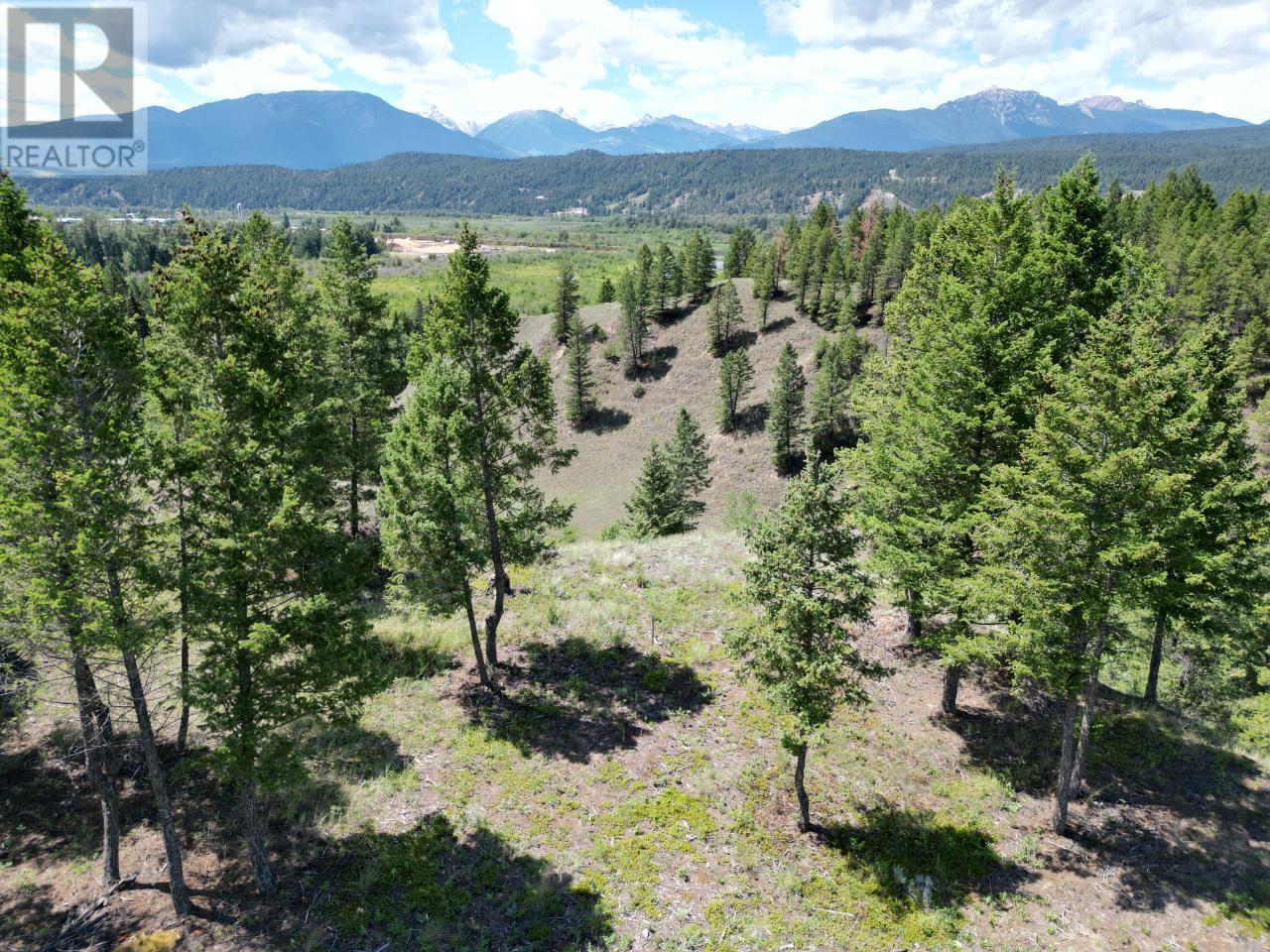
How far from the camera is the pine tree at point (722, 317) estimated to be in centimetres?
→ 8494

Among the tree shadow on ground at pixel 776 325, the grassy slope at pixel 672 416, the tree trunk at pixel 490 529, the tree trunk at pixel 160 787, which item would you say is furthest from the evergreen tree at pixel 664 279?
the tree trunk at pixel 160 787

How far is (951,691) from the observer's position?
19891 mm

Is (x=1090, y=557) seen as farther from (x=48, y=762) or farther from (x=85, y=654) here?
(x=48, y=762)

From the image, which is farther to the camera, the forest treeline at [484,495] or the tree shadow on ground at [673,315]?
the tree shadow on ground at [673,315]

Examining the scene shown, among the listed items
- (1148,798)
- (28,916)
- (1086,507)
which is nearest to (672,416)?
(1148,798)

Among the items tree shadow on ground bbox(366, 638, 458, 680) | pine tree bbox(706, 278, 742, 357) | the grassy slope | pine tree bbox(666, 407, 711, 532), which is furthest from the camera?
pine tree bbox(706, 278, 742, 357)

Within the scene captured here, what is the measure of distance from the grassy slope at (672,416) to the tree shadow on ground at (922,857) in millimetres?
45445

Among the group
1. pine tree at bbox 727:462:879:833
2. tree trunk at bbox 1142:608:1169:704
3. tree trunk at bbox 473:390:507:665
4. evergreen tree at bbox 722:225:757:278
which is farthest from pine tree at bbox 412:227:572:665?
evergreen tree at bbox 722:225:757:278

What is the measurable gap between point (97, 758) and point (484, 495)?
1087 cm

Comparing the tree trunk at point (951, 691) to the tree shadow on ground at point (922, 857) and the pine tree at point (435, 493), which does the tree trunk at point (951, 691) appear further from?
the pine tree at point (435, 493)

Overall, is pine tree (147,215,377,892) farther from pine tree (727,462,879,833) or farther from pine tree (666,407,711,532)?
pine tree (666,407,711,532)

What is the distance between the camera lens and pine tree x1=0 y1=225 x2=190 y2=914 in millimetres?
11062

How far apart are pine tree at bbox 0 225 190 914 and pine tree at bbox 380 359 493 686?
283 inches

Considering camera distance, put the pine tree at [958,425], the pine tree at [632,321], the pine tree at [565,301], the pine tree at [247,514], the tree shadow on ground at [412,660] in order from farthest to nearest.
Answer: the pine tree at [565,301] < the pine tree at [632,321] < the tree shadow on ground at [412,660] < the pine tree at [958,425] < the pine tree at [247,514]
